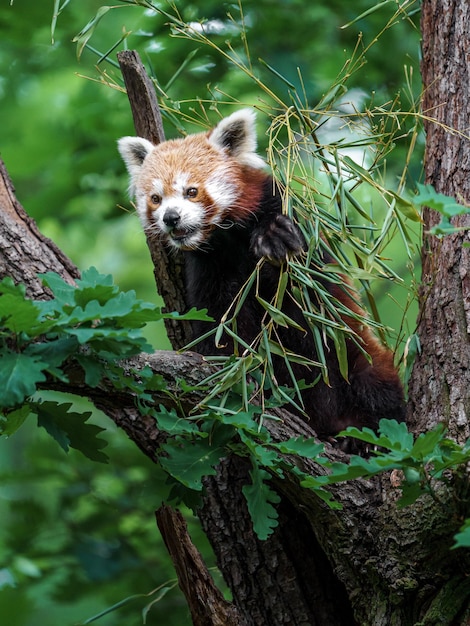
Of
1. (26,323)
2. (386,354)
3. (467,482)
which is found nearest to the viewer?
(26,323)

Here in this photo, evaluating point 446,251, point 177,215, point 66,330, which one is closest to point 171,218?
point 177,215

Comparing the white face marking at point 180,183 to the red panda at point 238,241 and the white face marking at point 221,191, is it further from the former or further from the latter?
the white face marking at point 221,191

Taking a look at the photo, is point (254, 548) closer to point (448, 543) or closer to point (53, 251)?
point (448, 543)

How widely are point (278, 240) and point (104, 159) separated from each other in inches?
105

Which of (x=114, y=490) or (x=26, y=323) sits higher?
(x=114, y=490)

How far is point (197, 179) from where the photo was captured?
146 inches

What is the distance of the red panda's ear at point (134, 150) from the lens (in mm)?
3740

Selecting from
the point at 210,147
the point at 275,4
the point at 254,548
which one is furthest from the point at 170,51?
the point at 254,548

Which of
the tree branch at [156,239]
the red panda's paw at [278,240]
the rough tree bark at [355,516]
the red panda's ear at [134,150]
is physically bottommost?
the rough tree bark at [355,516]

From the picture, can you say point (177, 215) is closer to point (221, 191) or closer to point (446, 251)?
point (221, 191)

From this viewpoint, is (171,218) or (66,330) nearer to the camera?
(66,330)

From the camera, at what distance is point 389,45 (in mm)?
5195

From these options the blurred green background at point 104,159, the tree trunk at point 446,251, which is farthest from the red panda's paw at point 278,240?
the blurred green background at point 104,159

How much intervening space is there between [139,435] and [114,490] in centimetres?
193
